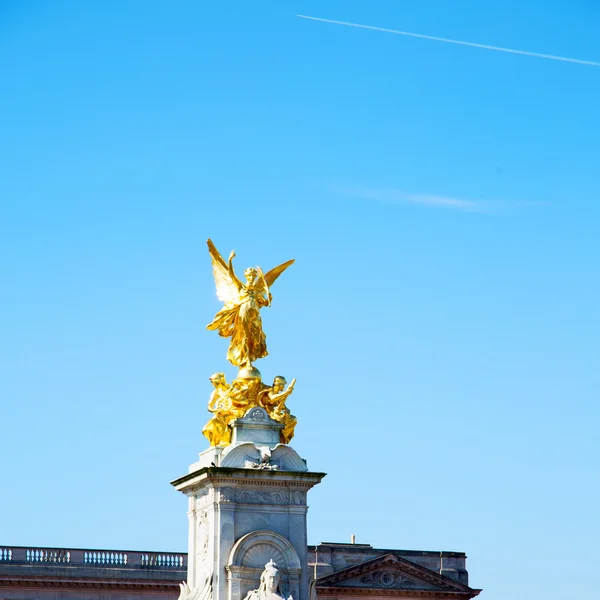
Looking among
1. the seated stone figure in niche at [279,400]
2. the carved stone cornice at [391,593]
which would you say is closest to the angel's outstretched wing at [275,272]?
the seated stone figure in niche at [279,400]

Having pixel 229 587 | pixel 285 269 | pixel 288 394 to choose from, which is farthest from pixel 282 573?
pixel 285 269

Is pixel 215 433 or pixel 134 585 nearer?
pixel 215 433

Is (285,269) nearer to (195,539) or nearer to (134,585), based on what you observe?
(195,539)

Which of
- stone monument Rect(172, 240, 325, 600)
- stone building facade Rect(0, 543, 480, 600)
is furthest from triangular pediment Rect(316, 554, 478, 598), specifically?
stone monument Rect(172, 240, 325, 600)

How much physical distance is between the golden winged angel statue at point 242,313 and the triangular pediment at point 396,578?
1821 inches

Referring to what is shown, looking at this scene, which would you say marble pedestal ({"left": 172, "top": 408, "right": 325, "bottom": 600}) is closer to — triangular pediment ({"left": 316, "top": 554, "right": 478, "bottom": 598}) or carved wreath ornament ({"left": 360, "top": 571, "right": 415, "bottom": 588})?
triangular pediment ({"left": 316, "top": 554, "right": 478, "bottom": 598})

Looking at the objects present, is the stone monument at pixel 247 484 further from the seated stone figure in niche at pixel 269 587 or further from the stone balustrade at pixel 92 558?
the stone balustrade at pixel 92 558

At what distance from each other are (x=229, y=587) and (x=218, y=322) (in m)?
7.48

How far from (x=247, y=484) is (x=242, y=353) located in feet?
12.5

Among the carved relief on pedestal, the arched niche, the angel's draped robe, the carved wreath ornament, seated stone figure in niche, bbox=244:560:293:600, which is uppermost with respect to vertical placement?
the carved wreath ornament

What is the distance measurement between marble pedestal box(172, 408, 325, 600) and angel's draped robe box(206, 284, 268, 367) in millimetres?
1797

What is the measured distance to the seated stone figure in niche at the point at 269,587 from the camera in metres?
52.8

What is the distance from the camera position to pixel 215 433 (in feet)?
180

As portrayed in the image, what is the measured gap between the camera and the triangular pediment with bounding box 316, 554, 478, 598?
10056cm
